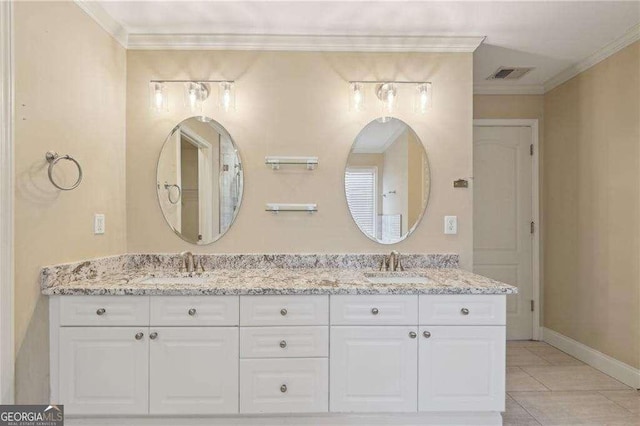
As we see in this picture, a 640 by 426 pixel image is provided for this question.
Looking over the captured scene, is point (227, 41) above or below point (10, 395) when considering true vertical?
above

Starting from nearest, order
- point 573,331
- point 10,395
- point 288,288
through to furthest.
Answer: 1. point 10,395
2. point 288,288
3. point 573,331

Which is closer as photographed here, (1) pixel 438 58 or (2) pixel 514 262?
(1) pixel 438 58

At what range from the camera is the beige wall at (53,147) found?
1738 mm

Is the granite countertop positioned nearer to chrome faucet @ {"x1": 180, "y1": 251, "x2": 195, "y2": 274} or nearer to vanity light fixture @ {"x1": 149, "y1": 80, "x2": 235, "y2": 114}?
chrome faucet @ {"x1": 180, "y1": 251, "x2": 195, "y2": 274}

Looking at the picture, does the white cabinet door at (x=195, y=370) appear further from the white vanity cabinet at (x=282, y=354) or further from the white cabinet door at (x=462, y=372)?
the white cabinet door at (x=462, y=372)

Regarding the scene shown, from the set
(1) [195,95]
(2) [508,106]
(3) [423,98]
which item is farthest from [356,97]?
(2) [508,106]

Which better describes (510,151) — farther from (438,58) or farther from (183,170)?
(183,170)

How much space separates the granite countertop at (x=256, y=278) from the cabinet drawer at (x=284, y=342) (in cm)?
20

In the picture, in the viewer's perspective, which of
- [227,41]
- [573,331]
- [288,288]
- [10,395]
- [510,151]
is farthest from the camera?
[510,151]

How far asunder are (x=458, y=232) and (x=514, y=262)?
4.45ft

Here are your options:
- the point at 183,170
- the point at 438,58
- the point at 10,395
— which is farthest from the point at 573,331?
the point at 10,395

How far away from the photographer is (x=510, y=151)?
11.6 ft

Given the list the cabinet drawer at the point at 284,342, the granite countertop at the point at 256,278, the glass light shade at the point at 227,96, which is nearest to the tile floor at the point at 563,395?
the granite countertop at the point at 256,278

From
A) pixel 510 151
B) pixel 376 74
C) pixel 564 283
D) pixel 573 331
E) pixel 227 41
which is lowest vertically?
pixel 573 331
